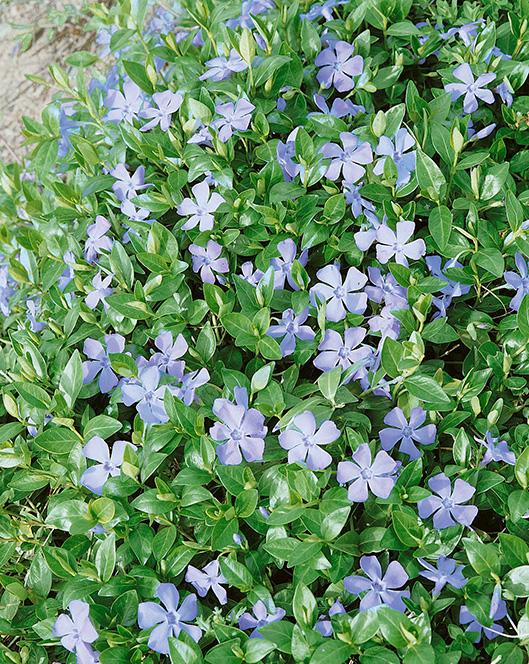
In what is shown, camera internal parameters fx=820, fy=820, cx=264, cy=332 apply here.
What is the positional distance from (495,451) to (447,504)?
0.12 m

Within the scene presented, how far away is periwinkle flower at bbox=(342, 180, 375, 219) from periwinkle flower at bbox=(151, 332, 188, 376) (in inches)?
16.0

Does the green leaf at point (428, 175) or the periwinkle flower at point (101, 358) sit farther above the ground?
the green leaf at point (428, 175)

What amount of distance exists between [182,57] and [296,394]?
0.85 metres

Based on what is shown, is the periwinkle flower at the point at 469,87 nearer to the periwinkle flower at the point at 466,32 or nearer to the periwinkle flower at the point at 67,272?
the periwinkle flower at the point at 466,32

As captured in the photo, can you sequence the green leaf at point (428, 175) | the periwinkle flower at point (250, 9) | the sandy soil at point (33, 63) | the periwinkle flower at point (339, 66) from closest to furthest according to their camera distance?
the green leaf at point (428, 175)
the periwinkle flower at point (339, 66)
the periwinkle flower at point (250, 9)
the sandy soil at point (33, 63)

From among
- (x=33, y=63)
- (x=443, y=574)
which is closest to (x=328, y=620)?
(x=443, y=574)

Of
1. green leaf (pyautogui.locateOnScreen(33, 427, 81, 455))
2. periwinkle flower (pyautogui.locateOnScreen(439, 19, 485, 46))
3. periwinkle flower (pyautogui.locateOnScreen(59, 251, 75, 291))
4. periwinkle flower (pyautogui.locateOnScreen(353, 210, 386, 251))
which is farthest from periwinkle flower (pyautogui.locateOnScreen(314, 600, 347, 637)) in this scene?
periwinkle flower (pyautogui.locateOnScreen(439, 19, 485, 46))

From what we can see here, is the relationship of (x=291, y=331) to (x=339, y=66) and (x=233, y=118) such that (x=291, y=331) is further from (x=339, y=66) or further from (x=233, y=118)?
(x=339, y=66)

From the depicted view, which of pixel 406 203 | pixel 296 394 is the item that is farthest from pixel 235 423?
pixel 406 203

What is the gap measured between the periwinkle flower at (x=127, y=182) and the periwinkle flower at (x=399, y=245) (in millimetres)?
506

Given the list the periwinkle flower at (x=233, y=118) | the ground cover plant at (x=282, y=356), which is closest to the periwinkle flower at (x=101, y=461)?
the ground cover plant at (x=282, y=356)

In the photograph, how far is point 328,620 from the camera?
1.24 m

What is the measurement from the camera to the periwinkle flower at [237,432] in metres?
1.29

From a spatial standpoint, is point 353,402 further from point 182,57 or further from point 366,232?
point 182,57
